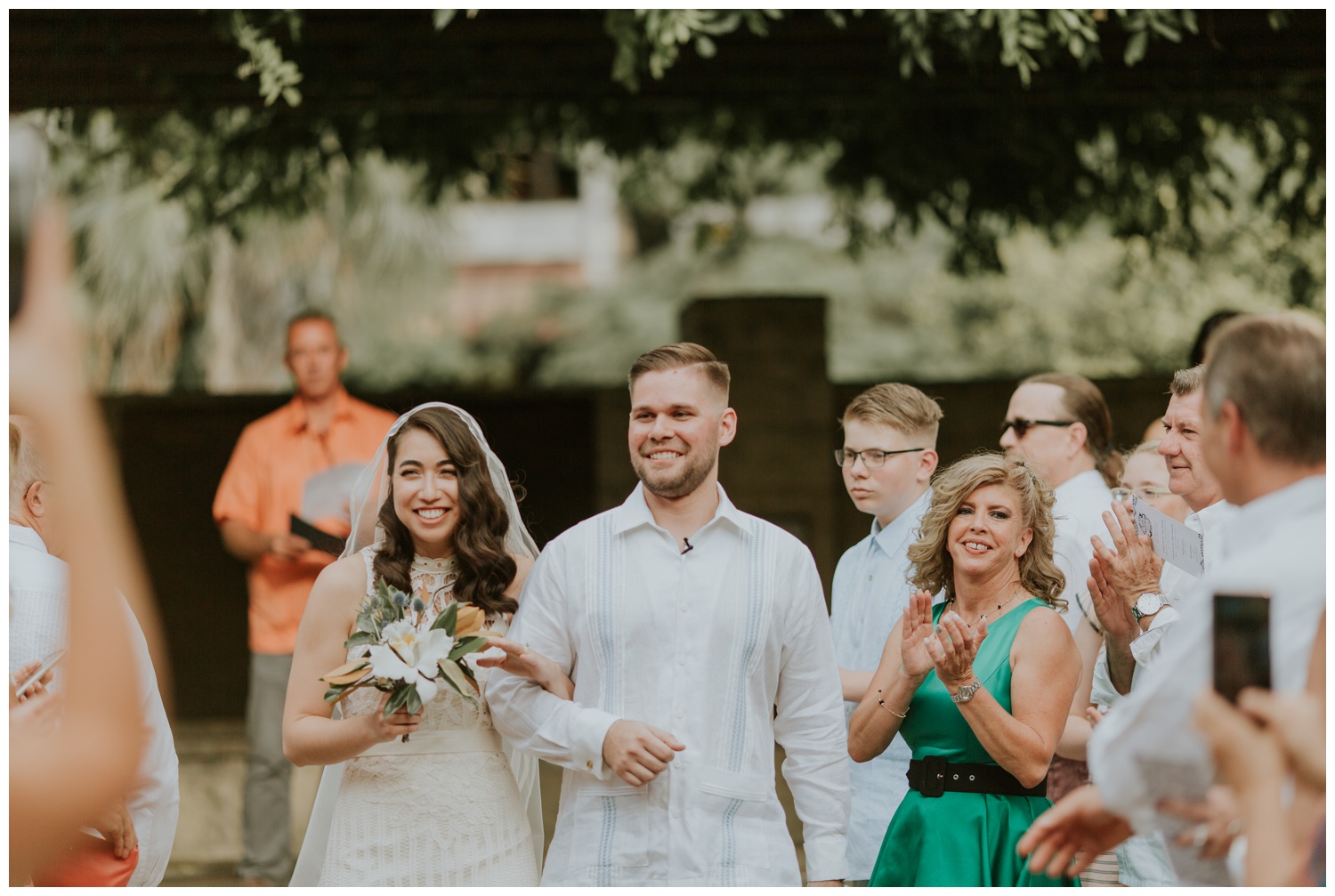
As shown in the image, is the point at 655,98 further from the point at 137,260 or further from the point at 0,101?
the point at 137,260

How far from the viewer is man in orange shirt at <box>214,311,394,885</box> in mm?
6031

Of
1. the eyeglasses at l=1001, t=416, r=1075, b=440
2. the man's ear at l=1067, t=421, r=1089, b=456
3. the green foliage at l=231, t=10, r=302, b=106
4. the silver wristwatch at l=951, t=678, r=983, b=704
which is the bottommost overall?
the silver wristwatch at l=951, t=678, r=983, b=704

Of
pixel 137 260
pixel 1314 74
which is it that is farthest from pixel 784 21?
pixel 137 260

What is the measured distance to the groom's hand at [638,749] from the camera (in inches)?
133

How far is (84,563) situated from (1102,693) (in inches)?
141

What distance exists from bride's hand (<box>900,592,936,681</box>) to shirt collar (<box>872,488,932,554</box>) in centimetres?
84

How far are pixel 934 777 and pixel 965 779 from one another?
0.08 metres

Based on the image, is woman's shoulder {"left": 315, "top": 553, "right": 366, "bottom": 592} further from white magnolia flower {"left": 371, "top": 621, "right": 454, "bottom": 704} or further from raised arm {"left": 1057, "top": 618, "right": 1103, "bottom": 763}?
raised arm {"left": 1057, "top": 618, "right": 1103, "bottom": 763}

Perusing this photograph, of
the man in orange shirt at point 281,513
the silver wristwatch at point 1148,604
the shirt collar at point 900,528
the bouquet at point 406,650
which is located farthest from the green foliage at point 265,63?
the silver wristwatch at point 1148,604

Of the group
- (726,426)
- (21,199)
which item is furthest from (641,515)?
(21,199)

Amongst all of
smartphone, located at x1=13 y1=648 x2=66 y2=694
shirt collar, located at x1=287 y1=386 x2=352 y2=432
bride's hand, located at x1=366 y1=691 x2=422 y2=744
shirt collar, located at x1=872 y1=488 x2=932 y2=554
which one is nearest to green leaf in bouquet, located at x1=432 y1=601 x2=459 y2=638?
bride's hand, located at x1=366 y1=691 x2=422 y2=744

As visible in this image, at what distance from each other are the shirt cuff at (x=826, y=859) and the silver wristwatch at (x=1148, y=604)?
41.7 inches

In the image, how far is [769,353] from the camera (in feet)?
23.7

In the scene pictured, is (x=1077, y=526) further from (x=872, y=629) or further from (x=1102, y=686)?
(x=872, y=629)
